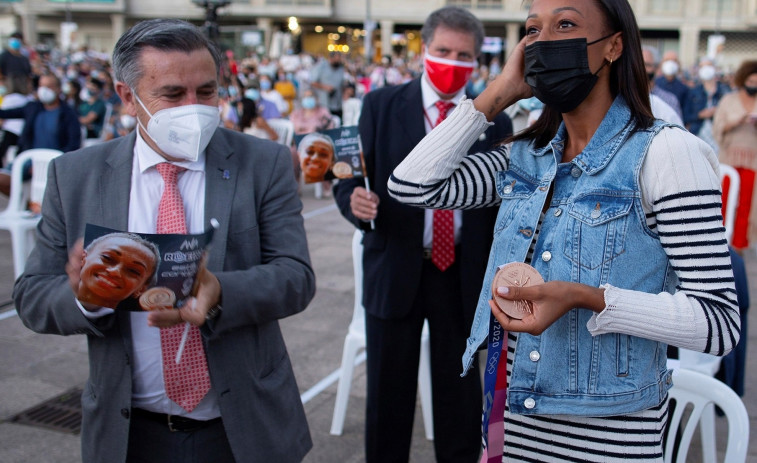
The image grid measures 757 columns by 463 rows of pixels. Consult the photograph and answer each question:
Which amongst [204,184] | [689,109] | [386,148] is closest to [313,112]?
[689,109]

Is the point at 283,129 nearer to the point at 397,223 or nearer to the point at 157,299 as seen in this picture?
the point at 397,223

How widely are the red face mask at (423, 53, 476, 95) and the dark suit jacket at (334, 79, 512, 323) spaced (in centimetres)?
9

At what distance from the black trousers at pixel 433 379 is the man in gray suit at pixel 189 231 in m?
1.01

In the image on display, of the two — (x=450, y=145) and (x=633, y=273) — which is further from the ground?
(x=450, y=145)

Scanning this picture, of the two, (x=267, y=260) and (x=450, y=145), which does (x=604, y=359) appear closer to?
(x=450, y=145)

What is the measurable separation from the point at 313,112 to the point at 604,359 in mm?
9301

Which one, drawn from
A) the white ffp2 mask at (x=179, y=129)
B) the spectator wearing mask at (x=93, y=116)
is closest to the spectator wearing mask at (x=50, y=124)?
the spectator wearing mask at (x=93, y=116)

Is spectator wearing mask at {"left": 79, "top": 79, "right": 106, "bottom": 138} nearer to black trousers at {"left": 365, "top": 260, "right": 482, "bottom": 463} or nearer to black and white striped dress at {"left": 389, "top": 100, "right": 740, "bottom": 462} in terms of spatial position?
black trousers at {"left": 365, "top": 260, "right": 482, "bottom": 463}

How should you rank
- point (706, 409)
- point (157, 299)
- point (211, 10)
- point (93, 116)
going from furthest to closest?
point (93, 116) → point (211, 10) → point (706, 409) → point (157, 299)

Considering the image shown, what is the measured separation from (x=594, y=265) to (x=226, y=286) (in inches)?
35.9

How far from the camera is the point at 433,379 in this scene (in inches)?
121

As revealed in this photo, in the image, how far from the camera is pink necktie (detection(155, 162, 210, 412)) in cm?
188

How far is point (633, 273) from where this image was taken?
5.11ft

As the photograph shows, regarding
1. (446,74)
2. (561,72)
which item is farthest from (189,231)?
(446,74)
